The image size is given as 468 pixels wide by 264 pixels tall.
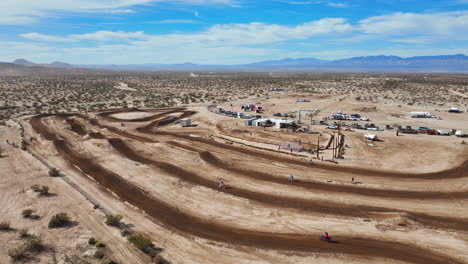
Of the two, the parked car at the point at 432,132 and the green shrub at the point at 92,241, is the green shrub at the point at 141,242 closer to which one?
the green shrub at the point at 92,241

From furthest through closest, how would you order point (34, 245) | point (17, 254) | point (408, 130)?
point (408, 130) → point (34, 245) → point (17, 254)

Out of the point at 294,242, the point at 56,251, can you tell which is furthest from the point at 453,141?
the point at 56,251

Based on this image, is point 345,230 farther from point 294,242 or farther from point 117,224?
point 117,224

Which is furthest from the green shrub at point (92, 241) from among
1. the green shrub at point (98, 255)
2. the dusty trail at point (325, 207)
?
the dusty trail at point (325, 207)

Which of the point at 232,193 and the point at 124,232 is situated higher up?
the point at 124,232

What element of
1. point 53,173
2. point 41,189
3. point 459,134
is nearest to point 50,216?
point 41,189

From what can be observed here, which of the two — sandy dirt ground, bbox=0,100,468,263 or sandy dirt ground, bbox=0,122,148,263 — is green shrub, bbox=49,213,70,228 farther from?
sandy dirt ground, bbox=0,100,468,263

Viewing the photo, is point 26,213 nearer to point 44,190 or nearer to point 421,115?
point 44,190
